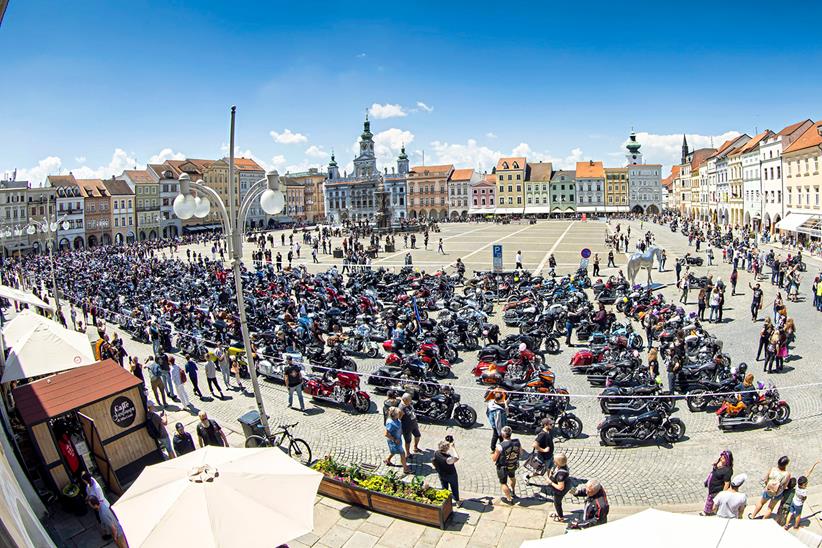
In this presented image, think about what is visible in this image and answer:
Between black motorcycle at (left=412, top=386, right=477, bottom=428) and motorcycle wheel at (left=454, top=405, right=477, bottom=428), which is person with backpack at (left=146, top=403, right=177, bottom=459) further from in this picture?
motorcycle wheel at (left=454, top=405, right=477, bottom=428)

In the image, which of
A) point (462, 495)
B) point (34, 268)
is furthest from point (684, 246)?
point (34, 268)

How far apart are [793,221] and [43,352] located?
52.2m

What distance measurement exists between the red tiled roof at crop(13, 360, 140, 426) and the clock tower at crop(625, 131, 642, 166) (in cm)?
11312

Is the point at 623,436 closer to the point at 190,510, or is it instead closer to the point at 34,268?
the point at 190,510

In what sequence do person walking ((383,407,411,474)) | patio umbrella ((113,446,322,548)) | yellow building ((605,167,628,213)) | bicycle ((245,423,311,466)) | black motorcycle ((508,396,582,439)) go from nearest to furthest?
patio umbrella ((113,446,322,548)), person walking ((383,407,411,474)), bicycle ((245,423,311,466)), black motorcycle ((508,396,582,439)), yellow building ((605,167,628,213))

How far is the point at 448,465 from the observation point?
8.52 meters

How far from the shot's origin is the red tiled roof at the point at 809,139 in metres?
46.3

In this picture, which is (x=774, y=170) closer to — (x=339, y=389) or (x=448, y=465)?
(x=339, y=389)

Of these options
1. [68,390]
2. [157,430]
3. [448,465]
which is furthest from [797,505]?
[68,390]

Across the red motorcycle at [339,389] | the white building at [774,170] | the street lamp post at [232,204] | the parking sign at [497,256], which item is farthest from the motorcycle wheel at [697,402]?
the white building at [774,170]

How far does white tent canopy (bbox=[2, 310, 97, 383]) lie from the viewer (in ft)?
36.0

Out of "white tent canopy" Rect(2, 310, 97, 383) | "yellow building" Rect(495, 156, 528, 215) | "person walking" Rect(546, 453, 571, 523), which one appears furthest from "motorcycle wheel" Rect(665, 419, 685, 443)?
"yellow building" Rect(495, 156, 528, 215)

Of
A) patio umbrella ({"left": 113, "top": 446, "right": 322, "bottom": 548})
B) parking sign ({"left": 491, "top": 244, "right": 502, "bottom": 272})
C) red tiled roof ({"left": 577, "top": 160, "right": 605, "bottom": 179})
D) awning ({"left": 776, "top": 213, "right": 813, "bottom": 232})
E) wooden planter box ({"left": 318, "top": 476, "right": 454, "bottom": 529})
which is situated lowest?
wooden planter box ({"left": 318, "top": 476, "right": 454, "bottom": 529})

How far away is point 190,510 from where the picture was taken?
249 inches
